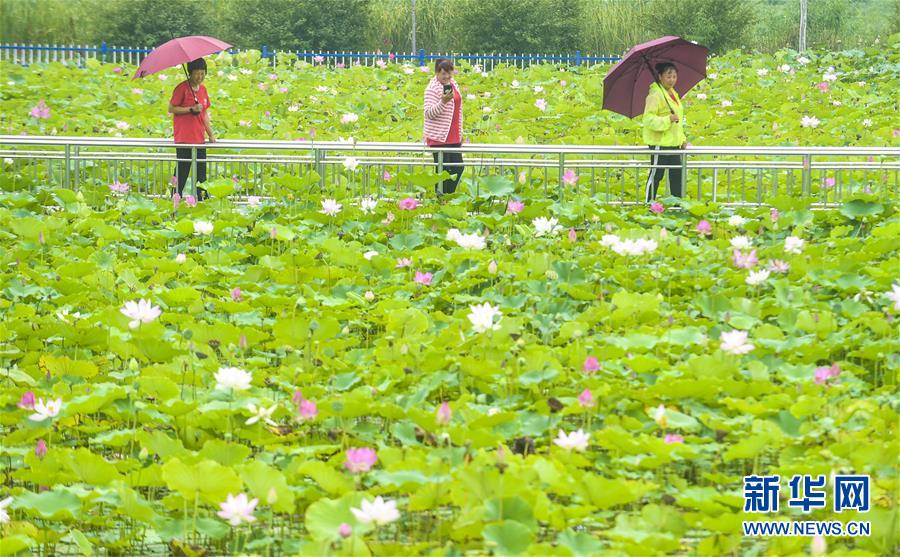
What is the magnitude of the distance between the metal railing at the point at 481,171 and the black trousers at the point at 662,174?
0.29 ft

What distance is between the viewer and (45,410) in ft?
12.3

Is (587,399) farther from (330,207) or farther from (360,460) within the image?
(330,207)

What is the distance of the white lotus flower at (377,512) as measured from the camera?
294 cm

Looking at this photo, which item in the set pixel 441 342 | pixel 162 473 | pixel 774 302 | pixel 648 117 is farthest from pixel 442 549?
pixel 648 117

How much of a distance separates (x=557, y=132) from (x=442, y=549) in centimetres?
995

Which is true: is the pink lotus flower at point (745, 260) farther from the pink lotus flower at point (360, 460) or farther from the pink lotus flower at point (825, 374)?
the pink lotus flower at point (360, 460)

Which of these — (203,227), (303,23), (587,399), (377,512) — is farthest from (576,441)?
(303,23)

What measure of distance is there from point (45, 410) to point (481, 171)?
5.04 metres

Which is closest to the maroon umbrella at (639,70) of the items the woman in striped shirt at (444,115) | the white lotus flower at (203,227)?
the woman in striped shirt at (444,115)

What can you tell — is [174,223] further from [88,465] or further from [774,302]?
[88,465]

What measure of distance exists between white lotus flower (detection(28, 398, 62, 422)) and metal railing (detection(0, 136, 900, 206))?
3487 millimetres

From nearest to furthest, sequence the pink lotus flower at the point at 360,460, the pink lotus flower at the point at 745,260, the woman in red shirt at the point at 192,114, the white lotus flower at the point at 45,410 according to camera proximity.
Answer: the pink lotus flower at the point at 360,460 < the white lotus flower at the point at 45,410 < the pink lotus flower at the point at 745,260 < the woman in red shirt at the point at 192,114

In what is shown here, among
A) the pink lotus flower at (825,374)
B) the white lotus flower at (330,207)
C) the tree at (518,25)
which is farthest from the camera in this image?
the tree at (518,25)

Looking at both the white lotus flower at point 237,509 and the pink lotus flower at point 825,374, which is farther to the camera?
the pink lotus flower at point 825,374
